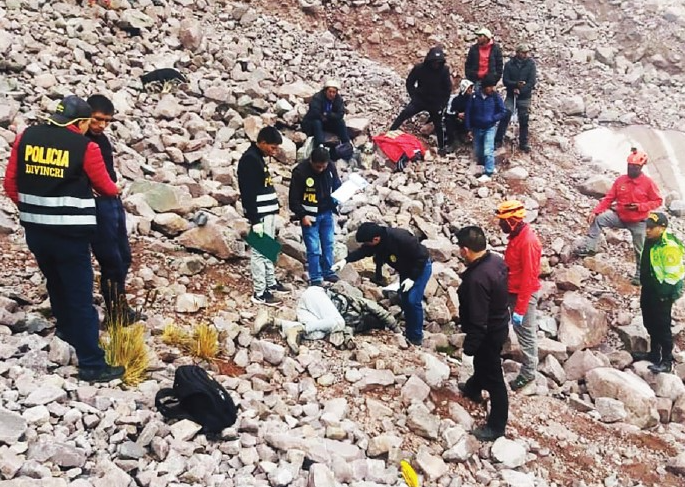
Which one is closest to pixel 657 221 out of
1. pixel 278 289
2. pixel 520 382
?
Result: pixel 520 382

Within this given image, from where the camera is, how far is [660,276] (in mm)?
6297

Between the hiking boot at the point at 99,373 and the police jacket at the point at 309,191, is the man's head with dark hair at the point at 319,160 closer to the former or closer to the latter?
the police jacket at the point at 309,191

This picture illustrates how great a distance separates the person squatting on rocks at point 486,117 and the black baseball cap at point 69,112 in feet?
21.7

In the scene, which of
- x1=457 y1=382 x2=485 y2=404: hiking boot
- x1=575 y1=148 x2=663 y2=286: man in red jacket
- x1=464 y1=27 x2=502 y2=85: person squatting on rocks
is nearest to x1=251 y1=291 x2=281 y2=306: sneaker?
x1=457 y1=382 x2=485 y2=404: hiking boot

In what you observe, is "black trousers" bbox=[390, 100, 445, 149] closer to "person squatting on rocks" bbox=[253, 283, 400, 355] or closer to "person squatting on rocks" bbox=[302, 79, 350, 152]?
"person squatting on rocks" bbox=[302, 79, 350, 152]

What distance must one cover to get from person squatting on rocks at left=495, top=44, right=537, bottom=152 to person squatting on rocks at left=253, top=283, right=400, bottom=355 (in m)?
5.12

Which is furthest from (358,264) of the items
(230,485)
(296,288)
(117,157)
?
(230,485)

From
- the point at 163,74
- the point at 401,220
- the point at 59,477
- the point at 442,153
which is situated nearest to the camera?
the point at 59,477

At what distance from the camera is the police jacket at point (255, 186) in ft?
20.1

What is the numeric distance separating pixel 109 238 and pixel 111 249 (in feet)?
0.31

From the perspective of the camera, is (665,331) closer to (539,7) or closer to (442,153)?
(442,153)

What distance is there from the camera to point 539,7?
14570 mm

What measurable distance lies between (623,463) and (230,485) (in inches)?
135

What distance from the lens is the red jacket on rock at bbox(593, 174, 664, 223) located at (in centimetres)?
784
